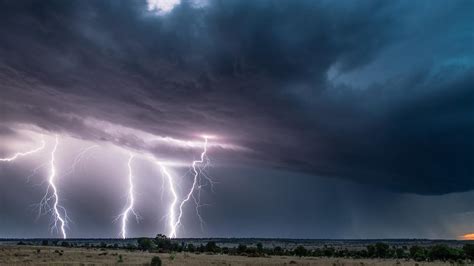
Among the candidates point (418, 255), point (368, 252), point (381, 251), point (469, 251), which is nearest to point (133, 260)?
point (418, 255)

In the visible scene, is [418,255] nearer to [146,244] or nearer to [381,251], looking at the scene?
[381,251]

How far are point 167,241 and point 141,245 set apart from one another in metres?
6.80

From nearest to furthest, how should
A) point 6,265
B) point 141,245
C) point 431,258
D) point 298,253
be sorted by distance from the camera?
point 6,265, point 431,258, point 298,253, point 141,245

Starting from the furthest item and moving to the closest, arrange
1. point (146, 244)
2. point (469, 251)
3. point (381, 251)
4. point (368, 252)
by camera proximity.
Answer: point (146, 244)
point (381, 251)
point (368, 252)
point (469, 251)

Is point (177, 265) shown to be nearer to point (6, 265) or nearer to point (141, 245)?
point (6, 265)

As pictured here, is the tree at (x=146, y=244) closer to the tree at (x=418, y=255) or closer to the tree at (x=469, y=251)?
the tree at (x=418, y=255)

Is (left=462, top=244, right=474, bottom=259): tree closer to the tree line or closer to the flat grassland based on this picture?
the tree line

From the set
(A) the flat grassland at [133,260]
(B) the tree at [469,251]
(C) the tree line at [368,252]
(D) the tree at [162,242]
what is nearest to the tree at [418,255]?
(C) the tree line at [368,252]

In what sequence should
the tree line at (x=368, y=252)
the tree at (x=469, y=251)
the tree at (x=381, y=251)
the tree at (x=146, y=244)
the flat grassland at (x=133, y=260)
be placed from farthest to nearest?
1. the tree at (x=146, y=244)
2. the tree at (x=381, y=251)
3. the tree line at (x=368, y=252)
4. the tree at (x=469, y=251)
5. the flat grassland at (x=133, y=260)

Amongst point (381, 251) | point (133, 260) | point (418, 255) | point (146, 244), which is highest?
point (146, 244)

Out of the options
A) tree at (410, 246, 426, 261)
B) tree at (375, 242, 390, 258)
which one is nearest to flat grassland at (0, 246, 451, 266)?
tree at (410, 246, 426, 261)

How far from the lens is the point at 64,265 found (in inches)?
1719

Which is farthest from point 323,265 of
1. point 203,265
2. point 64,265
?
point 64,265

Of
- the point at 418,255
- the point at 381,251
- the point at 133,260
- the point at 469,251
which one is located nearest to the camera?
the point at 133,260
